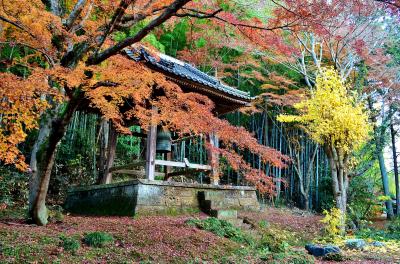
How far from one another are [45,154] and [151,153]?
285 centimetres

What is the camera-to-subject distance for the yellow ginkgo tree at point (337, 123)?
820cm

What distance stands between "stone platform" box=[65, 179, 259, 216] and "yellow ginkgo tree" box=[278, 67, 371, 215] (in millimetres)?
2177

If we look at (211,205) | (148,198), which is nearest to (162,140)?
(148,198)

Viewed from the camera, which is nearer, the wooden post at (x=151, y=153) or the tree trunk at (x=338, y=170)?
the wooden post at (x=151, y=153)

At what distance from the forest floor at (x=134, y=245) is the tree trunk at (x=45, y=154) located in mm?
263

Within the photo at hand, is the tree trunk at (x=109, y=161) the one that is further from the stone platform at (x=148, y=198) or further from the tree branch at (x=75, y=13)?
the tree branch at (x=75, y=13)

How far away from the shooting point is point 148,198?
7.06 m

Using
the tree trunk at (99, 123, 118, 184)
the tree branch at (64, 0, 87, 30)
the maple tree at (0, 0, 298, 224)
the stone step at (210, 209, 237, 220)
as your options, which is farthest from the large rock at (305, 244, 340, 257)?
the tree branch at (64, 0, 87, 30)

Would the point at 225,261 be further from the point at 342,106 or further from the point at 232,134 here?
the point at 342,106

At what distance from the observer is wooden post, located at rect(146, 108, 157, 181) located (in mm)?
7352

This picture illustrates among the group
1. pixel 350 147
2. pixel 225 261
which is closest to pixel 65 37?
pixel 225 261

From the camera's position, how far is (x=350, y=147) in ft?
28.4

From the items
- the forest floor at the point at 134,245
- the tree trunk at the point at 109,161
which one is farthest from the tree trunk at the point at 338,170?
the tree trunk at the point at 109,161

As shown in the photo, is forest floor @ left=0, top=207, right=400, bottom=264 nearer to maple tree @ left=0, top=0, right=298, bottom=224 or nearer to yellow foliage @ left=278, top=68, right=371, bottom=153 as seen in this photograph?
maple tree @ left=0, top=0, right=298, bottom=224
